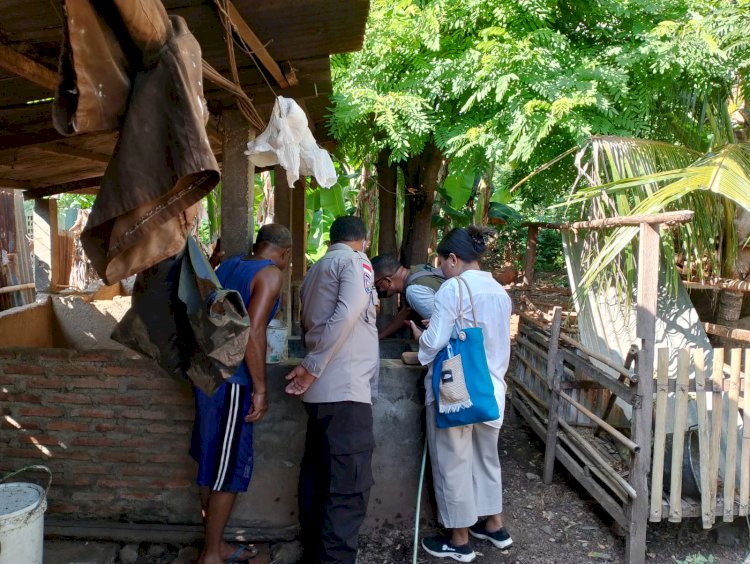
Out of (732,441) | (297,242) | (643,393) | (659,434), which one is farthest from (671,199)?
(297,242)

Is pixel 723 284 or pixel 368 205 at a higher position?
pixel 368 205

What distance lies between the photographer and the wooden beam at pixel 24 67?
2.45 metres

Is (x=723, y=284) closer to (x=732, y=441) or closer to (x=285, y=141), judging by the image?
(x=732, y=441)

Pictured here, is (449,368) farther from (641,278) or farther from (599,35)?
(599,35)

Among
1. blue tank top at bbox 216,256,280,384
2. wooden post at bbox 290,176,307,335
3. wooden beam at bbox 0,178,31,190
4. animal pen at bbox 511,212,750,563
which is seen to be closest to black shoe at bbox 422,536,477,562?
animal pen at bbox 511,212,750,563

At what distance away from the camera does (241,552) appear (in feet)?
10.7

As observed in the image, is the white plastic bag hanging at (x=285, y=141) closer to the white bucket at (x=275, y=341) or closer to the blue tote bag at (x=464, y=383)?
the white bucket at (x=275, y=341)

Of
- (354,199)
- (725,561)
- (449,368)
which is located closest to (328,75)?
(449,368)

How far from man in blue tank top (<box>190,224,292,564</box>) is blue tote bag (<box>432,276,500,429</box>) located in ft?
3.43

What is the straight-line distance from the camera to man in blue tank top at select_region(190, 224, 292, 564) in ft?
9.78

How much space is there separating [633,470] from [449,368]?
1.33m

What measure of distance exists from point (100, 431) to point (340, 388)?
5.23 ft

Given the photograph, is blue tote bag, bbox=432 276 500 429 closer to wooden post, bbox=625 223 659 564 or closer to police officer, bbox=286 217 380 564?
police officer, bbox=286 217 380 564

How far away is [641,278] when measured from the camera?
11.1 ft
